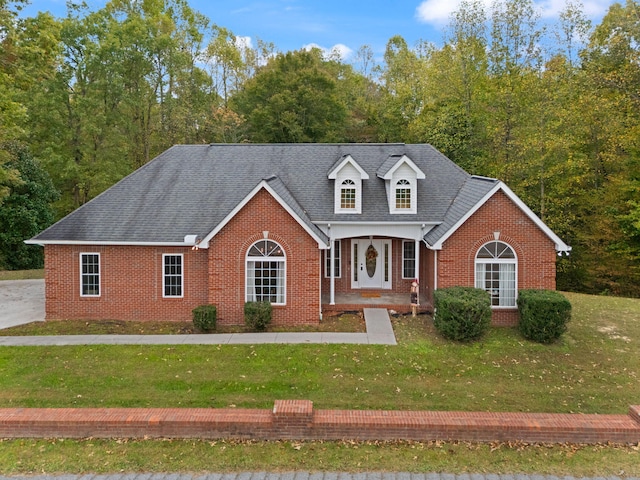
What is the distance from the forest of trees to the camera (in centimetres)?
Result: 2667

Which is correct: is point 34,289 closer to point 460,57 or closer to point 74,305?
point 74,305

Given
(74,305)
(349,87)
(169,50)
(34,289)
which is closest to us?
(74,305)

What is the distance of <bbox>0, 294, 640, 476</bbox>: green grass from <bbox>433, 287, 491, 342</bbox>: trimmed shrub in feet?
1.16

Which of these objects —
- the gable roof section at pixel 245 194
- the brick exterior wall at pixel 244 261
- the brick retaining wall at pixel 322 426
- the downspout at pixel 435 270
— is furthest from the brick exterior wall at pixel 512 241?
the brick retaining wall at pixel 322 426

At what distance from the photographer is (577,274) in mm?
29797

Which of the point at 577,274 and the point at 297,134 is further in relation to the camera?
the point at 297,134

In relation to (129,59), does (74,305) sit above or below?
below

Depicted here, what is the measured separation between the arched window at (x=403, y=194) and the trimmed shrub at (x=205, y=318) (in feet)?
27.1

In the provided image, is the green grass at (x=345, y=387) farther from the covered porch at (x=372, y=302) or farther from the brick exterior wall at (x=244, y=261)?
the brick exterior wall at (x=244, y=261)

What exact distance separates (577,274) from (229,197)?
898 inches

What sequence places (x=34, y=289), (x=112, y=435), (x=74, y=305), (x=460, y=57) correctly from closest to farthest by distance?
(x=112, y=435) < (x=74, y=305) < (x=34, y=289) < (x=460, y=57)

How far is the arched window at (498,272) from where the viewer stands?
53.9 feet

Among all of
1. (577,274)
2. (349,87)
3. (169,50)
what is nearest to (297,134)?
(169,50)

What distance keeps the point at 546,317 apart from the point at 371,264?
786 centimetres
